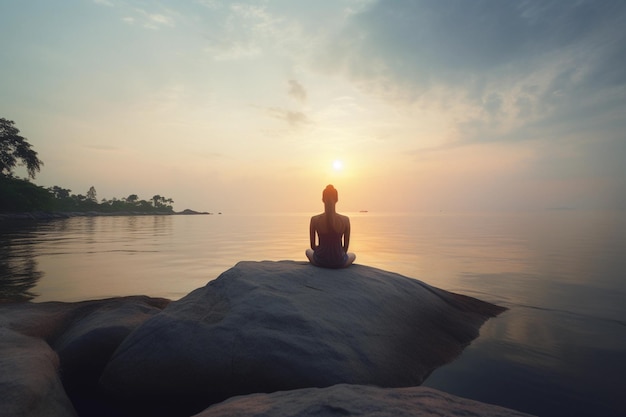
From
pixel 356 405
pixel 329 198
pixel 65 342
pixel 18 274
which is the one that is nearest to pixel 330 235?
pixel 329 198

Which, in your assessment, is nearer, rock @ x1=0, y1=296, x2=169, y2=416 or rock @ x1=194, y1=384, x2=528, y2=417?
rock @ x1=194, y1=384, x2=528, y2=417

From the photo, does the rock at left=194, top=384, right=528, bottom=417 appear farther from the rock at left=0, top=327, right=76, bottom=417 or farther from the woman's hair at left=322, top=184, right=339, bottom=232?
the woman's hair at left=322, top=184, right=339, bottom=232

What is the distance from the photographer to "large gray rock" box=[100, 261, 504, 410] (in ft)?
14.1

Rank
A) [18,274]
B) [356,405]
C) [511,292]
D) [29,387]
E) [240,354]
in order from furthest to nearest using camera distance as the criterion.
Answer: [18,274] → [511,292] → [240,354] → [29,387] → [356,405]

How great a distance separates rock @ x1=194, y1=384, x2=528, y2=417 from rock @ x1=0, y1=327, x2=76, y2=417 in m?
1.95

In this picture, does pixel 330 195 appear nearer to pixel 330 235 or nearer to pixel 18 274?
pixel 330 235

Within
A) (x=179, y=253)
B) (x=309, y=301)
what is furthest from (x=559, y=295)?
(x=179, y=253)

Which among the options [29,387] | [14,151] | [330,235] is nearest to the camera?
[29,387]

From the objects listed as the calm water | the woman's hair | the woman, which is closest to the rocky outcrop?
the calm water

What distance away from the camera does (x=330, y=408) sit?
8.84 ft

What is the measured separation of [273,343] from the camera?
451cm

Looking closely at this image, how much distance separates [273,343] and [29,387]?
8.70 ft

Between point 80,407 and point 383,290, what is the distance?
16.9 ft

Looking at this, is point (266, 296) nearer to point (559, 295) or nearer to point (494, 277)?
point (559, 295)
